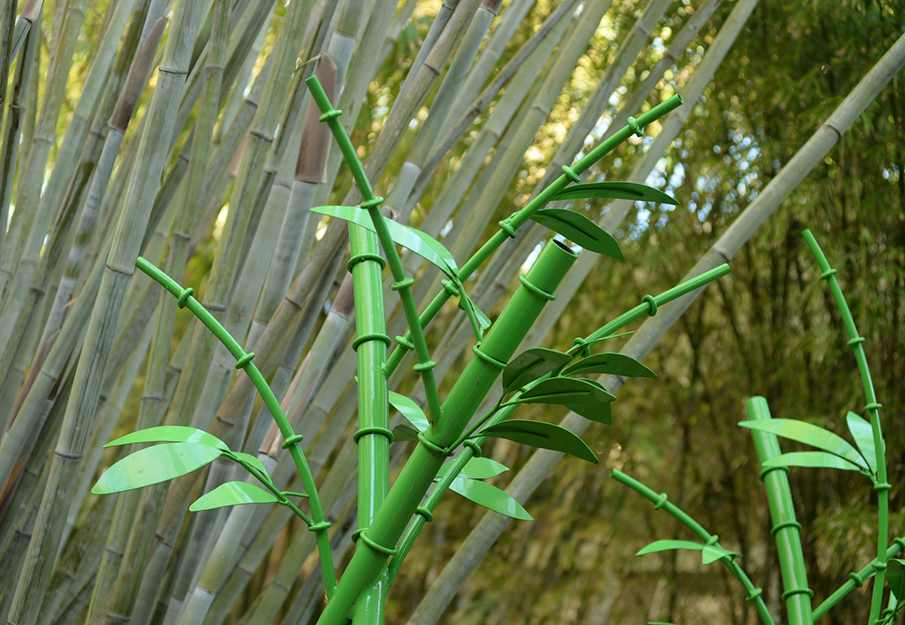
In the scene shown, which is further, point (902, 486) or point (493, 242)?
point (902, 486)

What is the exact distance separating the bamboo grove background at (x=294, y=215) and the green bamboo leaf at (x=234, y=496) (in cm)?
24

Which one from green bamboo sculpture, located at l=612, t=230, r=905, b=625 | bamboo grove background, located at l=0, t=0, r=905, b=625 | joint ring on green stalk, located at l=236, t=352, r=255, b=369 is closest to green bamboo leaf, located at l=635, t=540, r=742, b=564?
green bamboo sculpture, located at l=612, t=230, r=905, b=625

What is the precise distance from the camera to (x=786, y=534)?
24.4 inches

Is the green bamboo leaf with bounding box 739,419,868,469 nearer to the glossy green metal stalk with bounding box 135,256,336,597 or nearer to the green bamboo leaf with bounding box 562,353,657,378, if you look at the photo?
the green bamboo leaf with bounding box 562,353,657,378

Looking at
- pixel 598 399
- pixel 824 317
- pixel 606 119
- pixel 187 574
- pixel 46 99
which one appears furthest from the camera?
pixel 606 119

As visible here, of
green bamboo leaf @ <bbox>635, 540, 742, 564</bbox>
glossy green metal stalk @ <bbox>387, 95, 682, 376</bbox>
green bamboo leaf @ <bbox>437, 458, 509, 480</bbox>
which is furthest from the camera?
green bamboo leaf @ <bbox>635, 540, 742, 564</bbox>

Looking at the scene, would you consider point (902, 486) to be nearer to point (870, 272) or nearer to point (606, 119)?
point (870, 272)

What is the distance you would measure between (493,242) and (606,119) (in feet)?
5.90

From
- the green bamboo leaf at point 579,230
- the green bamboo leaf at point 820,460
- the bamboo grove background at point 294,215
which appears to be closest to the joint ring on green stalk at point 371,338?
the green bamboo leaf at point 579,230

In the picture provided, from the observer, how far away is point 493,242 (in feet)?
1.26

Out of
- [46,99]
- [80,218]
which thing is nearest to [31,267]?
[80,218]

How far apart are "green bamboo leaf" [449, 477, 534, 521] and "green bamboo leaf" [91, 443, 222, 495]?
0.46 feet

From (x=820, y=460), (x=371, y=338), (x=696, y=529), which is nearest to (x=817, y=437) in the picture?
(x=820, y=460)

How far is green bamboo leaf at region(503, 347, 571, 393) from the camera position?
335 millimetres
